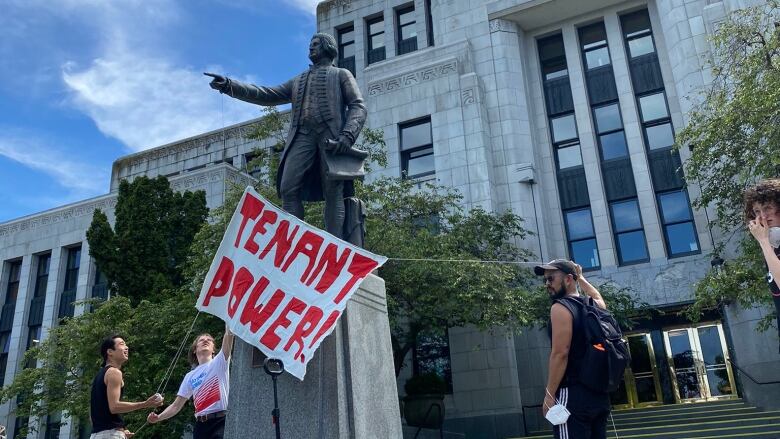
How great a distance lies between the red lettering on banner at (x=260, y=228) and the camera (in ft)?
21.6

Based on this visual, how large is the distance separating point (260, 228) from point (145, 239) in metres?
15.2

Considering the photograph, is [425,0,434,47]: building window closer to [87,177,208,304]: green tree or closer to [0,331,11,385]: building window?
[87,177,208,304]: green tree

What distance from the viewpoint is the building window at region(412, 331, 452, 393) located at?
21.8 m

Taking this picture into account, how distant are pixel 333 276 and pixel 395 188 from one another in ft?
39.6

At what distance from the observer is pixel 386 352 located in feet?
23.0

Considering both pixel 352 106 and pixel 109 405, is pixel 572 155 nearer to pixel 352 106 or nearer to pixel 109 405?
pixel 352 106

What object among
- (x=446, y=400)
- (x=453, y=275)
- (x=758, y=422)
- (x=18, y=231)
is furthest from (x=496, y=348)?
(x=18, y=231)

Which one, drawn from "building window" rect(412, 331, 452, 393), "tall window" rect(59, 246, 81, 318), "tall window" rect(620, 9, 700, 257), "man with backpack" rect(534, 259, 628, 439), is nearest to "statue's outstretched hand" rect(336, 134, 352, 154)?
"man with backpack" rect(534, 259, 628, 439)

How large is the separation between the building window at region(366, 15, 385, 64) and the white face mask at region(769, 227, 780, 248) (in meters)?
25.7

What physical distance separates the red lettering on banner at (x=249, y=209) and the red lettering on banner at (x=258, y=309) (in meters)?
0.68

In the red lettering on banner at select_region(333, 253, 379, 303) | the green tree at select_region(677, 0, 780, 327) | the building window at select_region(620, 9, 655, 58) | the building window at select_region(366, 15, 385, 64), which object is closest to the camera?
the red lettering on banner at select_region(333, 253, 379, 303)

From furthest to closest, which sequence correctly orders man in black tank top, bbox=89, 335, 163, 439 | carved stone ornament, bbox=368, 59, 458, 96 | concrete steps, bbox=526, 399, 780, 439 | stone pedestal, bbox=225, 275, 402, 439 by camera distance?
carved stone ornament, bbox=368, 59, 458, 96
concrete steps, bbox=526, 399, 780, 439
man in black tank top, bbox=89, 335, 163, 439
stone pedestal, bbox=225, 275, 402, 439

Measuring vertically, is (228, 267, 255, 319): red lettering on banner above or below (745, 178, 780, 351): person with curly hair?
above

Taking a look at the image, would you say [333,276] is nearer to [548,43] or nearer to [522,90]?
[522,90]
